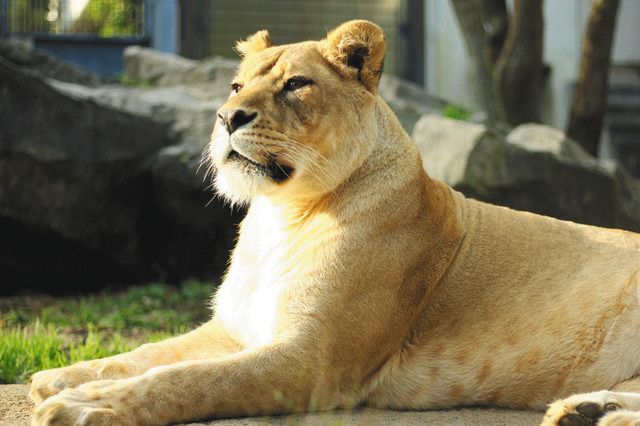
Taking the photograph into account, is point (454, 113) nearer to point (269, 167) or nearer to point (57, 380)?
point (269, 167)

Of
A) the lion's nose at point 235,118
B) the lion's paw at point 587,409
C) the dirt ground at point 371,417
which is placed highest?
the lion's nose at point 235,118

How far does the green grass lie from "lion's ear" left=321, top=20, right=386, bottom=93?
174cm

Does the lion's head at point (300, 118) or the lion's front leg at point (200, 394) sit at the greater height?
the lion's head at point (300, 118)

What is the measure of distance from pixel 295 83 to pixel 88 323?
9.79 ft

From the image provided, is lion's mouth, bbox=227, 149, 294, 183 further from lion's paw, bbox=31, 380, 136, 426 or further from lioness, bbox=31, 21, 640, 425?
lion's paw, bbox=31, 380, 136, 426

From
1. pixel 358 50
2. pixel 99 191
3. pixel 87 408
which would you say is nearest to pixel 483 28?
pixel 99 191

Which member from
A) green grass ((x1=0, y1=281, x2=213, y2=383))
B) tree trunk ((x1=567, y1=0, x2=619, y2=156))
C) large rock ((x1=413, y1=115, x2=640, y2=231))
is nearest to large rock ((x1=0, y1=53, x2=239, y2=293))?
green grass ((x1=0, y1=281, x2=213, y2=383))

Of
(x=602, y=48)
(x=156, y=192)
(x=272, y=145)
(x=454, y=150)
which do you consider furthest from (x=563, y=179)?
(x=272, y=145)

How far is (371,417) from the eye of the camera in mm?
3541

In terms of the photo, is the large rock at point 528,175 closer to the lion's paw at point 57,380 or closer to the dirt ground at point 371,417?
the dirt ground at point 371,417

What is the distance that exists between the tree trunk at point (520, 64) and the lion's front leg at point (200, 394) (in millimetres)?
5649

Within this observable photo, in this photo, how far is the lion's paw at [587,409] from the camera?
3.17 meters

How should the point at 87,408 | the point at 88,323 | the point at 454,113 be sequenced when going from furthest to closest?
the point at 454,113 < the point at 88,323 < the point at 87,408

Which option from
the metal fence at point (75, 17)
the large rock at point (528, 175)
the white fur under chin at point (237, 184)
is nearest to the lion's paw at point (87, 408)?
the white fur under chin at point (237, 184)
